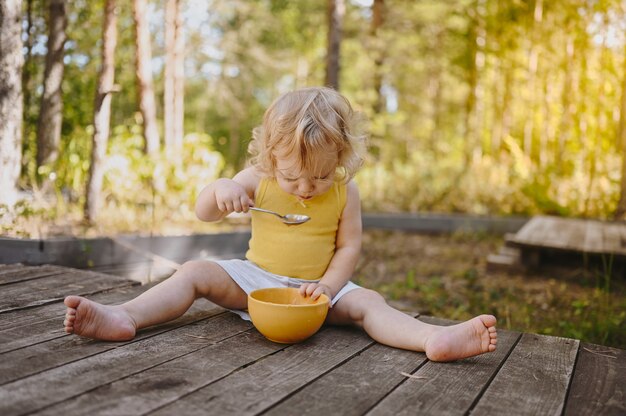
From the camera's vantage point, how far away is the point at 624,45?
5.99 metres

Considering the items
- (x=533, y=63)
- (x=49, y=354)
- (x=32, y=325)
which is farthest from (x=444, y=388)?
(x=533, y=63)

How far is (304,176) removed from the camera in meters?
1.90

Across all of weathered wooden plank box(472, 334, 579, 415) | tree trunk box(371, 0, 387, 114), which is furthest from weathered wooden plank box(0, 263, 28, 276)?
tree trunk box(371, 0, 387, 114)

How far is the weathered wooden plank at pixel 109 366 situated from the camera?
48.4 inches

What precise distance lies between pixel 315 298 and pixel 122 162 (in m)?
3.58

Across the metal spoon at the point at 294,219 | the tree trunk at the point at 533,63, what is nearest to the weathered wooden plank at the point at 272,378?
the metal spoon at the point at 294,219

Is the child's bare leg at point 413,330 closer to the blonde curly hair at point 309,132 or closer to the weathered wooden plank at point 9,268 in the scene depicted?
the blonde curly hair at point 309,132

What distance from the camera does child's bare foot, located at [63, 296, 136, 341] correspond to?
1.60m

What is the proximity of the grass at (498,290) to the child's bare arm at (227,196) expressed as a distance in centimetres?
97

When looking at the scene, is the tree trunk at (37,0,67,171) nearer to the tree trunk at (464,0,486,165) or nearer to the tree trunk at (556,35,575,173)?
the tree trunk at (556,35,575,173)

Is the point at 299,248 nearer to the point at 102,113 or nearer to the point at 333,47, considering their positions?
the point at 102,113

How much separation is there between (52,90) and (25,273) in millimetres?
2956

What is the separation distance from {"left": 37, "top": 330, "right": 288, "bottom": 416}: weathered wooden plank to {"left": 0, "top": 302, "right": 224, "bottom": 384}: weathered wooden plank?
201 millimetres

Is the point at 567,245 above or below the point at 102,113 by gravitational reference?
below
